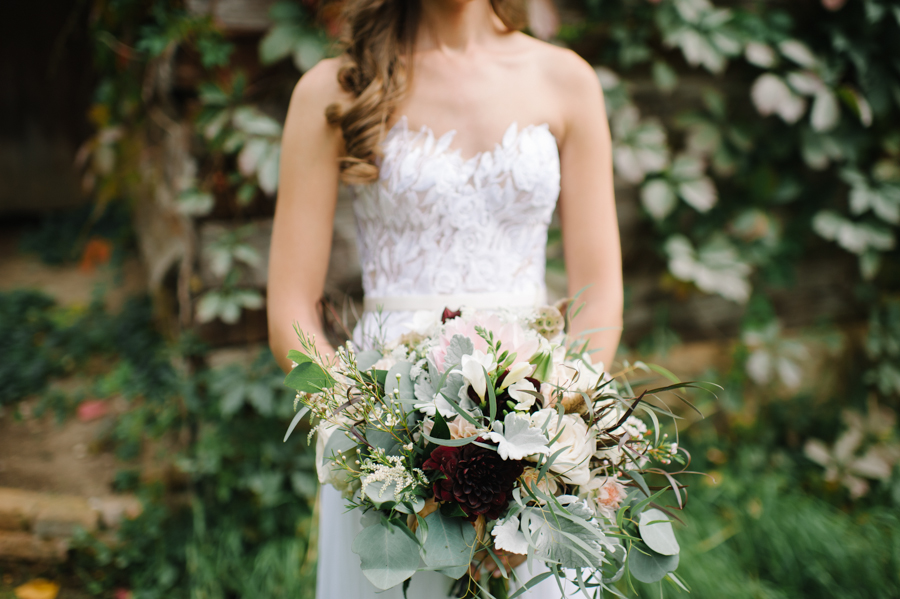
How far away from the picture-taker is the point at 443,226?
150cm

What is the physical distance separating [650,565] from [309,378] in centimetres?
67

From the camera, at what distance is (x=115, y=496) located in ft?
9.00

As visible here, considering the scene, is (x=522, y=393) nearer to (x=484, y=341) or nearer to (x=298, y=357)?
(x=484, y=341)

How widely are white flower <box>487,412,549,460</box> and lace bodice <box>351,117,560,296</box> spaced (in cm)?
71

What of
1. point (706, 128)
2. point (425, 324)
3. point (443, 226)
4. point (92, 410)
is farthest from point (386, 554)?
point (92, 410)

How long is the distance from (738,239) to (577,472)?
7.96ft

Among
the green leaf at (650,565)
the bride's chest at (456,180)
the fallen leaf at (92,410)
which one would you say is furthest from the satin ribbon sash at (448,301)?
the fallen leaf at (92,410)

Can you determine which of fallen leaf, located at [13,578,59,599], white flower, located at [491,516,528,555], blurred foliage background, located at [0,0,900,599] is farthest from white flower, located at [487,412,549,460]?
fallen leaf, located at [13,578,59,599]

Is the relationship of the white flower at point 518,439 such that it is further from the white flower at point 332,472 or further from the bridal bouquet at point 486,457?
the white flower at point 332,472

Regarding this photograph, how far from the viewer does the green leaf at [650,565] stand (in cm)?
98

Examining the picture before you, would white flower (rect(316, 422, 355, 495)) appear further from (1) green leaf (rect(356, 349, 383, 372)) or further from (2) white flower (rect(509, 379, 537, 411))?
(2) white flower (rect(509, 379, 537, 411))

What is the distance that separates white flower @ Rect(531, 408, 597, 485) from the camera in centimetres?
90

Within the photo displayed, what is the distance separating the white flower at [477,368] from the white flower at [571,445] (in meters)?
0.09

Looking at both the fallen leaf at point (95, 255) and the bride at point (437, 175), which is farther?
the fallen leaf at point (95, 255)
